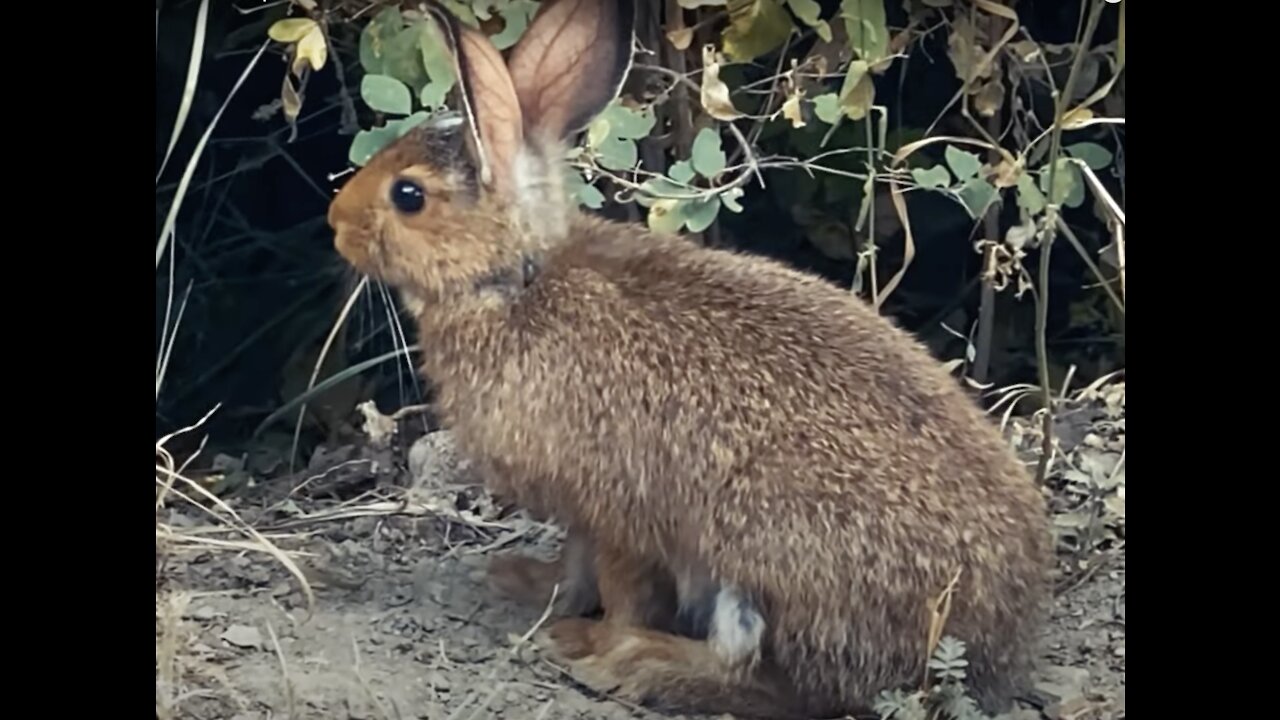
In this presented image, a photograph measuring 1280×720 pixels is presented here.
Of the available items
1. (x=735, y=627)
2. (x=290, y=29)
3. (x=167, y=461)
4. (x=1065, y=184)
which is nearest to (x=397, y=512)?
(x=167, y=461)

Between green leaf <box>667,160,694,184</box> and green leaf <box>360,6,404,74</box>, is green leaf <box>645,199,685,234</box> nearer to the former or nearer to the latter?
green leaf <box>667,160,694,184</box>

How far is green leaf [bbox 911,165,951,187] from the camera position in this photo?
206 cm

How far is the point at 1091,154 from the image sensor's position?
2.07 m

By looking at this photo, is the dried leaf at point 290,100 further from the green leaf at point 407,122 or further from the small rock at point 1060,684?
the small rock at point 1060,684

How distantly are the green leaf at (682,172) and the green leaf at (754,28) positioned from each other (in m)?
0.10

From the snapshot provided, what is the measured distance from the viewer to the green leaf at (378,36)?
205 centimetres

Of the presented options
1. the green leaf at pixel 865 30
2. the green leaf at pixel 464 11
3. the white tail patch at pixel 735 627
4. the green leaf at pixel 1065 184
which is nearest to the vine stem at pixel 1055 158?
the green leaf at pixel 1065 184

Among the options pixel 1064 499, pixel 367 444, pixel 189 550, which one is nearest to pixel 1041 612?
pixel 1064 499

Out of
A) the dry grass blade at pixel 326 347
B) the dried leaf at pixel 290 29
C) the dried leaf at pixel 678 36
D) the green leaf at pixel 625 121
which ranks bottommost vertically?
the dry grass blade at pixel 326 347

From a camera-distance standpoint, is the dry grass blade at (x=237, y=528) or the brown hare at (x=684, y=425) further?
the dry grass blade at (x=237, y=528)

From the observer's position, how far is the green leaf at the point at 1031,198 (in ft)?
6.77

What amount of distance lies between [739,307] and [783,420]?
0.34ft

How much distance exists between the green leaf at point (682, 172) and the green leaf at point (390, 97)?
8.6 inches

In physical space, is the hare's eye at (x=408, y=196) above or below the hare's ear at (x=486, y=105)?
below
